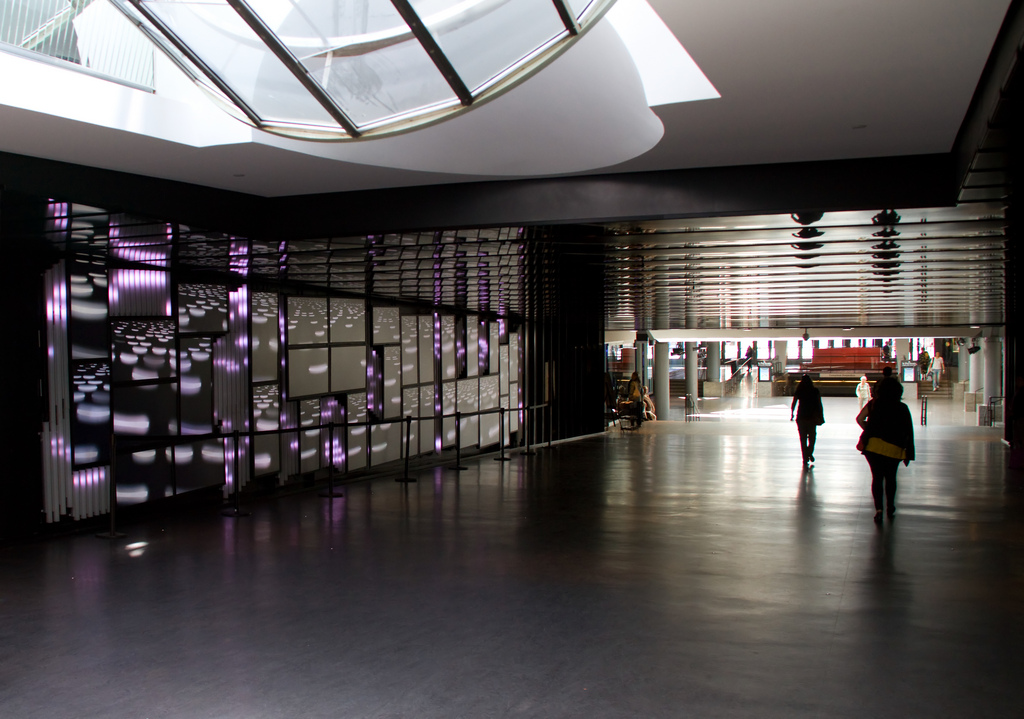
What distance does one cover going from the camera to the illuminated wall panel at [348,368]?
1470 centimetres

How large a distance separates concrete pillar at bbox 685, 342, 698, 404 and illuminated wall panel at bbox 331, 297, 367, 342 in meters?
27.0

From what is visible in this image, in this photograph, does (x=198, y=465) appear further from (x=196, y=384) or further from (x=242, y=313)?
(x=242, y=313)

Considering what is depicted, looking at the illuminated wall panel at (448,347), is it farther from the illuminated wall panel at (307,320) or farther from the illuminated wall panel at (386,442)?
the illuminated wall panel at (307,320)

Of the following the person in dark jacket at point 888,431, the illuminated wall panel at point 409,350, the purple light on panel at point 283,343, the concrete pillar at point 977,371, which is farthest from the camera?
the concrete pillar at point 977,371

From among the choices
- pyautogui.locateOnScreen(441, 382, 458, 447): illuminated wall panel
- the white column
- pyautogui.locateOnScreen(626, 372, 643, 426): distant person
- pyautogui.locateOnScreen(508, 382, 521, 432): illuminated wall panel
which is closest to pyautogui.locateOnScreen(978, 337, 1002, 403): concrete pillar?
the white column

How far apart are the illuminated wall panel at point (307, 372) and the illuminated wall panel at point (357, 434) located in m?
0.92

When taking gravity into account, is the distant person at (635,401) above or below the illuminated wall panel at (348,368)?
below

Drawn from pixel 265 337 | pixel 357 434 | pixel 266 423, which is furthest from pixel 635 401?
pixel 265 337

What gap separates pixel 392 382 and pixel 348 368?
5.78 ft

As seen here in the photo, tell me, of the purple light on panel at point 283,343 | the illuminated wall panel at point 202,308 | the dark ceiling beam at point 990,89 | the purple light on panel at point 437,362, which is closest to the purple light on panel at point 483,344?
the purple light on panel at point 437,362

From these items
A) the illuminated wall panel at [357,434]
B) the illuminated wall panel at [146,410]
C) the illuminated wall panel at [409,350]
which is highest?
the illuminated wall panel at [409,350]

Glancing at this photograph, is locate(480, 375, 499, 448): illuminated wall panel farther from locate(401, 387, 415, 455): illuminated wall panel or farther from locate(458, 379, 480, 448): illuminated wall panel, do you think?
locate(401, 387, 415, 455): illuminated wall panel

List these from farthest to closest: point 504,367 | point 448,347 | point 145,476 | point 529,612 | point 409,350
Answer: point 504,367
point 448,347
point 409,350
point 145,476
point 529,612

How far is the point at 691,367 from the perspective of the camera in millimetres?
40875
